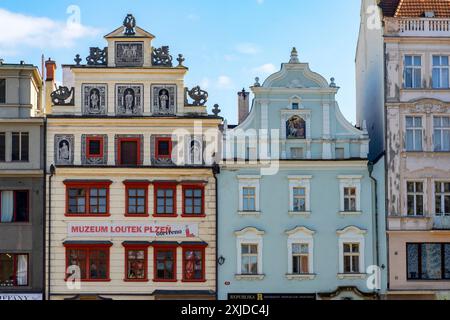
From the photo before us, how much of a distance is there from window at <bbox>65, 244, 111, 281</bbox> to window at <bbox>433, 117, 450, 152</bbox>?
50.2 ft

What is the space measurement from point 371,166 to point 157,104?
996 cm

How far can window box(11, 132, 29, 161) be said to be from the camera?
32094 millimetres

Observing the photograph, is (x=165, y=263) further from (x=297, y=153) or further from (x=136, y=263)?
(x=297, y=153)

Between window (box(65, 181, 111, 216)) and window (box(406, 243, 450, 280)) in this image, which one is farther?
window (box(65, 181, 111, 216))

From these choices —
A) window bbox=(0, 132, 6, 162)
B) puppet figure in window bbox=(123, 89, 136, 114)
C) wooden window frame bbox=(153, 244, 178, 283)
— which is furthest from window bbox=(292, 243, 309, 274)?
window bbox=(0, 132, 6, 162)

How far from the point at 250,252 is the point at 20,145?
36.8ft

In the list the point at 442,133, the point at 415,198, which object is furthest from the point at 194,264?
the point at 442,133

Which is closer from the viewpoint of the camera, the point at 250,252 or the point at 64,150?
the point at 250,252

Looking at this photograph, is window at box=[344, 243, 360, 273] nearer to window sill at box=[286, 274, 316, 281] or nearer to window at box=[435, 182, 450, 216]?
window sill at box=[286, 274, 316, 281]

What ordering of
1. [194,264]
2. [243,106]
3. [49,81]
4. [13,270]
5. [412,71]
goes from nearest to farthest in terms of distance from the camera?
1. [13,270]
2. [194,264]
3. [412,71]
4. [243,106]
5. [49,81]

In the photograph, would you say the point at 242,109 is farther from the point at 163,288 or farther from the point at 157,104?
the point at 163,288

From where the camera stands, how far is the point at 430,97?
32469 millimetres

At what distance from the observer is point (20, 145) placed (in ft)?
106
